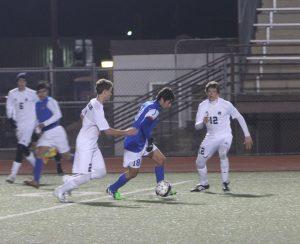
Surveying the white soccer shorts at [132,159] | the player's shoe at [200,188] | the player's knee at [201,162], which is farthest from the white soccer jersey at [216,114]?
the white soccer shorts at [132,159]

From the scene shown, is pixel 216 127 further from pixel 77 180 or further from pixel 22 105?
pixel 22 105

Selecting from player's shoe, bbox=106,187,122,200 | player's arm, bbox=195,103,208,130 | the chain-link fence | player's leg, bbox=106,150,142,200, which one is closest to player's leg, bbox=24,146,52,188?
player's shoe, bbox=106,187,122,200

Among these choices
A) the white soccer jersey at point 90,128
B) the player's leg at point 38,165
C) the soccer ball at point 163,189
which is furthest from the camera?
the player's leg at point 38,165

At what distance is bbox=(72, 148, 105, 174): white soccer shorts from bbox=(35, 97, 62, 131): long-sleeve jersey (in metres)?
3.02

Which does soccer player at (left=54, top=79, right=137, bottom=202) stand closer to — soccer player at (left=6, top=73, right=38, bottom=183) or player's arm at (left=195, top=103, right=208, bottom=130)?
player's arm at (left=195, top=103, right=208, bottom=130)

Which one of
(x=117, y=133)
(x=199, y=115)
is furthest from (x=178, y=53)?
(x=117, y=133)

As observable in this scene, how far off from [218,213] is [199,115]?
10.4 ft

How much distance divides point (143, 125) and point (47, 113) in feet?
10.8

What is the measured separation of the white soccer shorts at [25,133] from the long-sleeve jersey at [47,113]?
46 centimetres

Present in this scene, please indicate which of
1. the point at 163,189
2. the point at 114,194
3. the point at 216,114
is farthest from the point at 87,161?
the point at 216,114

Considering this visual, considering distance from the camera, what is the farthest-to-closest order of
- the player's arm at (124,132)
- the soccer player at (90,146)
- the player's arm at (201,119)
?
the player's arm at (201,119), the soccer player at (90,146), the player's arm at (124,132)

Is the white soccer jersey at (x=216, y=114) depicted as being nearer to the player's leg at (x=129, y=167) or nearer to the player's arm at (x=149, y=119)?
the player's arm at (x=149, y=119)

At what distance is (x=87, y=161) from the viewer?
40.1ft

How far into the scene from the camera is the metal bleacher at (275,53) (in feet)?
76.2
